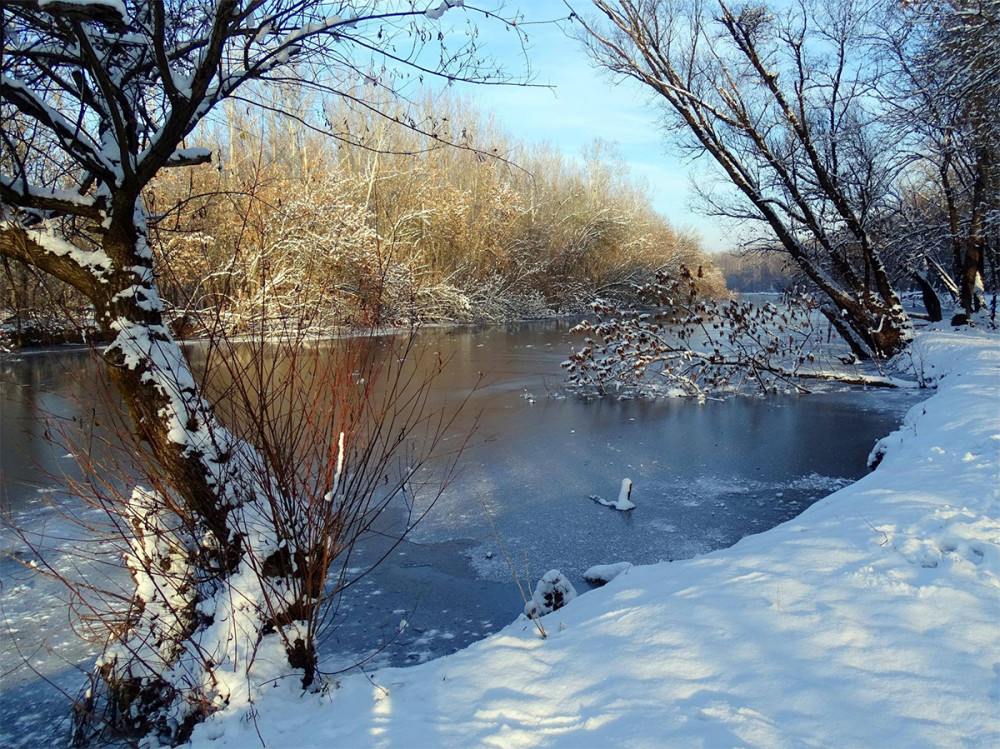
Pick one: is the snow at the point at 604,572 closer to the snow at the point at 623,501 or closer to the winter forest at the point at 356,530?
the winter forest at the point at 356,530

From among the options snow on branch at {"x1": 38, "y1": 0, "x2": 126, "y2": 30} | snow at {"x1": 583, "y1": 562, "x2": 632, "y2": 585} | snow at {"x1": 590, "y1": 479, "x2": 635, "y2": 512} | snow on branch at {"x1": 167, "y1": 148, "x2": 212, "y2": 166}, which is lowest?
snow at {"x1": 583, "y1": 562, "x2": 632, "y2": 585}

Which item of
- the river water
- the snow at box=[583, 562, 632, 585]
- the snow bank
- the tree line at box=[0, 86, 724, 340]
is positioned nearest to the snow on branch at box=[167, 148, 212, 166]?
the river water

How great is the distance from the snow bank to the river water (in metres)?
0.93

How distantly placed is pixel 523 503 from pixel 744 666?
12.4ft

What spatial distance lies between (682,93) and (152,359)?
36.9ft

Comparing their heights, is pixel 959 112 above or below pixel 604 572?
above

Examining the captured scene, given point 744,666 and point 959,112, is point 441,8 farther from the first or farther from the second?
point 959,112

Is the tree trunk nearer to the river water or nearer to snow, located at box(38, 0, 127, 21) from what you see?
the river water

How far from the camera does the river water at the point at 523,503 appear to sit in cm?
374

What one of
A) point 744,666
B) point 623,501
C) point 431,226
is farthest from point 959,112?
point 431,226

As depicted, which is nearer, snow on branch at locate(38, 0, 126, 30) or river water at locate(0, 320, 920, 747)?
snow on branch at locate(38, 0, 126, 30)

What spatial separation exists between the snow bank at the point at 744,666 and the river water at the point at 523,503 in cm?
93

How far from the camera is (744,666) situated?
2371 millimetres

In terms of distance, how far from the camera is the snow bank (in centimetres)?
207
